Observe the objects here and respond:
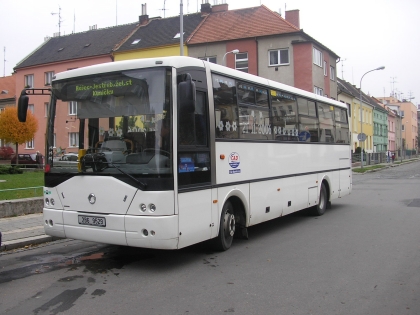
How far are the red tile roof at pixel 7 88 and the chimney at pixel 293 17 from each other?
111 ft

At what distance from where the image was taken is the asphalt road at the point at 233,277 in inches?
207

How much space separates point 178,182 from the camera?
6680mm

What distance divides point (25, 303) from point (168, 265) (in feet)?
7.80

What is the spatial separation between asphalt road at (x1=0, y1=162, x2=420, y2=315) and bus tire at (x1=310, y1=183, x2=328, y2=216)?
2.49 m

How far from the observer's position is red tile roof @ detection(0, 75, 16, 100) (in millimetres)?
55013

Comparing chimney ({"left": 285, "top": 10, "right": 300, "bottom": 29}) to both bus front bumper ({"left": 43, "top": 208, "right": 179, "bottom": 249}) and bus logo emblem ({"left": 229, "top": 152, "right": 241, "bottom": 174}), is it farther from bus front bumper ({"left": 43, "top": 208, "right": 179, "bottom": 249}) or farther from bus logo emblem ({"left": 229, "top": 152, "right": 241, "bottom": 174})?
bus front bumper ({"left": 43, "top": 208, "right": 179, "bottom": 249})

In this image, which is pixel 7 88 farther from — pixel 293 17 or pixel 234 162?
pixel 234 162

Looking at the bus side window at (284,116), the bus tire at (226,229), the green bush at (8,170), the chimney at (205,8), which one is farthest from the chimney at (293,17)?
the bus tire at (226,229)

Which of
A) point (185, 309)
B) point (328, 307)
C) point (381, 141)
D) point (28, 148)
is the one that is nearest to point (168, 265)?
point (185, 309)

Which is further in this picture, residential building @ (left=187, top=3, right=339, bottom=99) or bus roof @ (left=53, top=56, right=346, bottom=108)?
residential building @ (left=187, top=3, right=339, bottom=99)

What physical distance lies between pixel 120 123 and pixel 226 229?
2733mm

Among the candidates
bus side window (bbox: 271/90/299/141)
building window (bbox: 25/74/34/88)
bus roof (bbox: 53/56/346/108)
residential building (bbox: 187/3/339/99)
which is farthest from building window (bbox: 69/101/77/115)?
building window (bbox: 25/74/34/88)

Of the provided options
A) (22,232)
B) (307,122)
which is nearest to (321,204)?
(307,122)

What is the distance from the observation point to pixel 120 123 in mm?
6914
